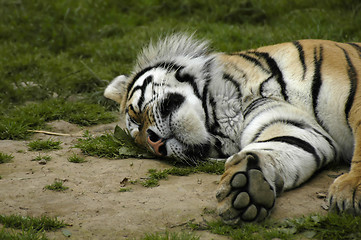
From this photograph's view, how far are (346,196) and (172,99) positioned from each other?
163 cm

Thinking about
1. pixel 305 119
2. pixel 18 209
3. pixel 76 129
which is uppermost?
pixel 305 119

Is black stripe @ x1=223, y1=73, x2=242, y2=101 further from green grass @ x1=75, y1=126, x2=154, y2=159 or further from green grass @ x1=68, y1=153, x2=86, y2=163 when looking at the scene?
green grass @ x1=68, y1=153, x2=86, y2=163

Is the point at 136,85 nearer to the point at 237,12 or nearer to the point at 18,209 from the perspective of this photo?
the point at 18,209

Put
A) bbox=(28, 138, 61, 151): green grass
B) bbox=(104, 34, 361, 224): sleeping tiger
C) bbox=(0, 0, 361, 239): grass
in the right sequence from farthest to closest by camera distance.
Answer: bbox=(0, 0, 361, 239): grass → bbox=(28, 138, 61, 151): green grass → bbox=(104, 34, 361, 224): sleeping tiger

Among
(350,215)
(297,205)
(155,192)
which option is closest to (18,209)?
(155,192)

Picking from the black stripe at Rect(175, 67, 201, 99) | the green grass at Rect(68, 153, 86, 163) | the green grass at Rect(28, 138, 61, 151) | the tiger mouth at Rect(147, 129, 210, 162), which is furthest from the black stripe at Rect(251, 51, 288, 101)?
the green grass at Rect(28, 138, 61, 151)

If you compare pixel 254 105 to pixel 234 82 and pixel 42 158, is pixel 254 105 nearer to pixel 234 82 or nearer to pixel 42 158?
pixel 234 82

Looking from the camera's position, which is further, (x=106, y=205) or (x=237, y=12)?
(x=237, y=12)

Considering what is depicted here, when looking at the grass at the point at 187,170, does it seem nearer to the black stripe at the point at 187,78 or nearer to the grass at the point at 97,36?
the black stripe at the point at 187,78

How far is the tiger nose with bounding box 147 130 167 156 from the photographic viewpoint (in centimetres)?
361

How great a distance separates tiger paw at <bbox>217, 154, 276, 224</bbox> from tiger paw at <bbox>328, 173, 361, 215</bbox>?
33 cm

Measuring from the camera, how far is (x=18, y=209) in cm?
283

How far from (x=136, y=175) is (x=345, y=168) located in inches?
60.7

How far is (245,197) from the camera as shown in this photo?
2453 mm
